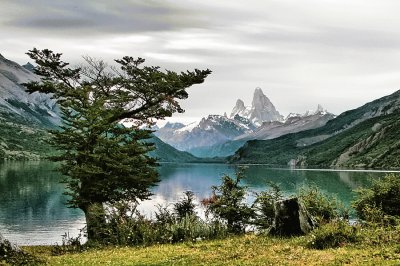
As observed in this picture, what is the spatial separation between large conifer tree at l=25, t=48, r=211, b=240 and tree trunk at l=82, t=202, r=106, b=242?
68mm

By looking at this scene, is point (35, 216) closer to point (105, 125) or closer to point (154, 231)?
point (105, 125)

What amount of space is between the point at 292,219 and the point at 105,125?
55.7 ft

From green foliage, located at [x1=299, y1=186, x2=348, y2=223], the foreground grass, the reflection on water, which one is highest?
green foliage, located at [x1=299, y1=186, x2=348, y2=223]

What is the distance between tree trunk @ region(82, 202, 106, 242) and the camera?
31.1 metres

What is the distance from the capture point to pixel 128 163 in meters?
37.6

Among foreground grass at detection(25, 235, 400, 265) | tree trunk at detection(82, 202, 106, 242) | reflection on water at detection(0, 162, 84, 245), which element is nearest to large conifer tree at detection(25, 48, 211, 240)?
tree trunk at detection(82, 202, 106, 242)

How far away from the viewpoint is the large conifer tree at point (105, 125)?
117 feet

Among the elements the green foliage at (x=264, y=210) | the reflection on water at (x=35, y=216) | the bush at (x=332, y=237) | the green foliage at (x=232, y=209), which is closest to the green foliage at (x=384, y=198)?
the green foliage at (x=264, y=210)

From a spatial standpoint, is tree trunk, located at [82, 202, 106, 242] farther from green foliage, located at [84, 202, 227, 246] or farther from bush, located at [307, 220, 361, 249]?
bush, located at [307, 220, 361, 249]

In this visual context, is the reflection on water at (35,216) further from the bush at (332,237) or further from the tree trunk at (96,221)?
the bush at (332,237)

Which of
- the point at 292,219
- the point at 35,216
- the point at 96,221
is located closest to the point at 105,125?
the point at 96,221

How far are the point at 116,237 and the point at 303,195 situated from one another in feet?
42.5

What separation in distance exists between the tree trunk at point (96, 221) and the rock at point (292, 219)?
11.4 m

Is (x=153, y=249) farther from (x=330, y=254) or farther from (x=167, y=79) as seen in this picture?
(x=167, y=79)
